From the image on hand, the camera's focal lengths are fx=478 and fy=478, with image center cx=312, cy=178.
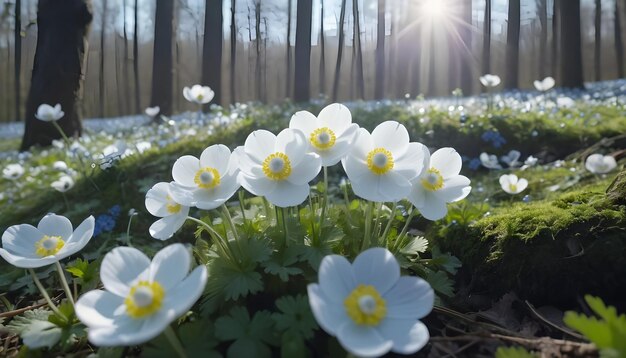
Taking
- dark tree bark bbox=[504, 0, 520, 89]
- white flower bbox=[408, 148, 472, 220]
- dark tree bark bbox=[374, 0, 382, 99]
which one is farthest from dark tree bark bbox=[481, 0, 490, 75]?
white flower bbox=[408, 148, 472, 220]

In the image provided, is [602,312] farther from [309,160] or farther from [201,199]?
[201,199]

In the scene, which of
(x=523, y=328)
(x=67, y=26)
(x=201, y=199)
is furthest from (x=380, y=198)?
(x=67, y=26)

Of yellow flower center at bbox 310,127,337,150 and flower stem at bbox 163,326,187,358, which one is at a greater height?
yellow flower center at bbox 310,127,337,150

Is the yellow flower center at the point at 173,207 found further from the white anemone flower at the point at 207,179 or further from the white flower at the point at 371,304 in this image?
the white flower at the point at 371,304

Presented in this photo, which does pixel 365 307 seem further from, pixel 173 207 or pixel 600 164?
pixel 600 164

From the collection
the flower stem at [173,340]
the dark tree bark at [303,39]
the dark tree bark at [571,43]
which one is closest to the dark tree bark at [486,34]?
the dark tree bark at [571,43]

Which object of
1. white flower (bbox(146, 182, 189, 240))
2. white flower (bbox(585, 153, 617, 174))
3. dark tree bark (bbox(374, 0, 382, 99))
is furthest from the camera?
dark tree bark (bbox(374, 0, 382, 99))

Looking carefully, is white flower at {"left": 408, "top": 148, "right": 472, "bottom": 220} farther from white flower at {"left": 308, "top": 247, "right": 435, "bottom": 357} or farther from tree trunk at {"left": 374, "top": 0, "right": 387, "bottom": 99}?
tree trunk at {"left": 374, "top": 0, "right": 387, "bottom": 99}
